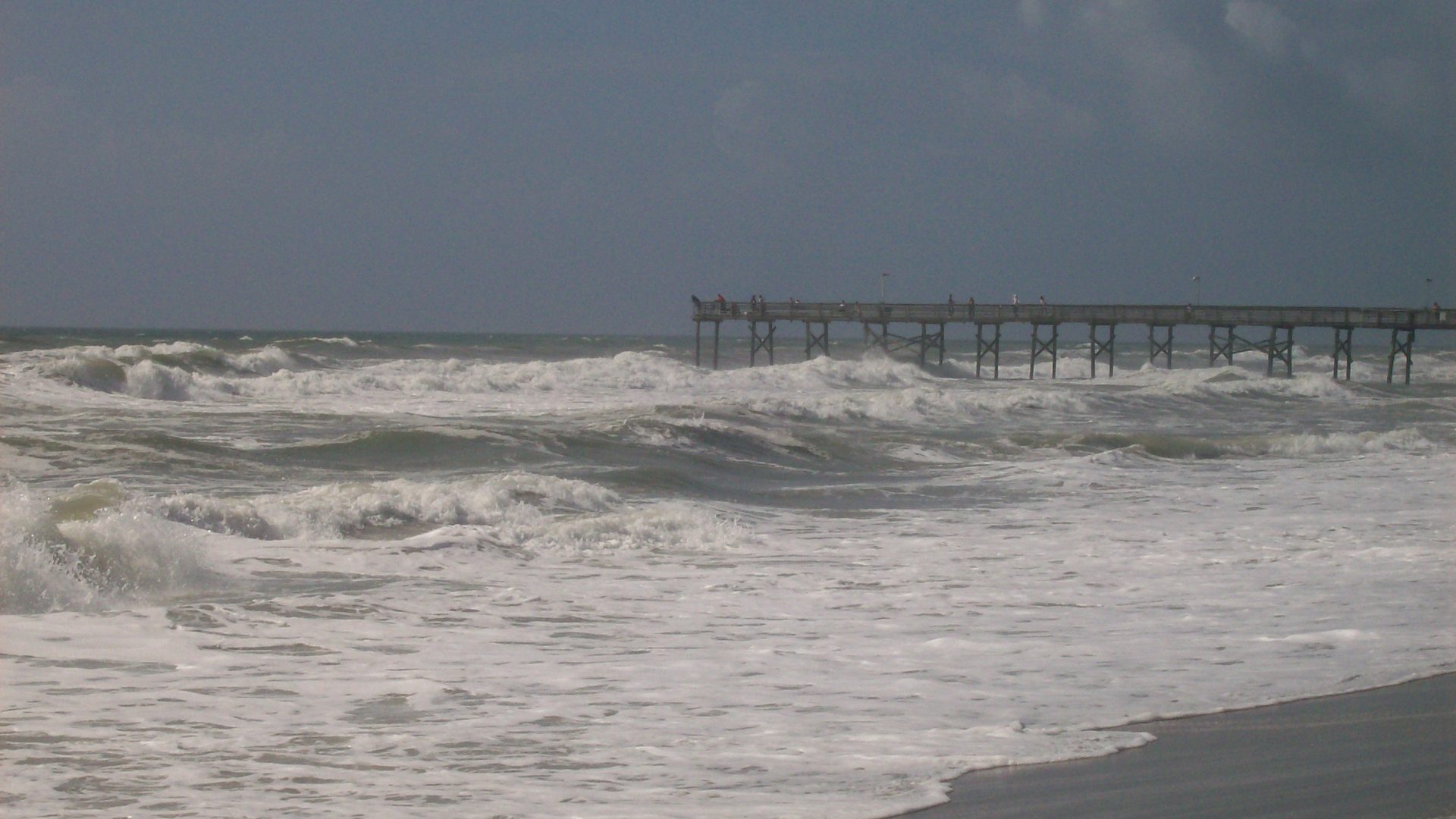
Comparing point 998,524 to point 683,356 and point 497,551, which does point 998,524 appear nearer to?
point 497,551

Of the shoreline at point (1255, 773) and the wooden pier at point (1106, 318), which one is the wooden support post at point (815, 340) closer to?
the wooden pier at point (1106, 318)

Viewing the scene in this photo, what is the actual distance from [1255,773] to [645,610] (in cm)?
490

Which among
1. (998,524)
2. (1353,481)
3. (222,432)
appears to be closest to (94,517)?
(998,524)

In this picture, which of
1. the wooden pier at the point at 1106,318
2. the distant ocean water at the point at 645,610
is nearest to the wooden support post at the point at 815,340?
the wooden pier at the point at 1106,318

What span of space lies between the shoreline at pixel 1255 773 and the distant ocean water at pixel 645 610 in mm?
228

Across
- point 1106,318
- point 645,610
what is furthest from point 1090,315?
point 645,610

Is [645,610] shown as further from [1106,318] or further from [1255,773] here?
[1106,318]

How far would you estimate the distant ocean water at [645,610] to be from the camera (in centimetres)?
609

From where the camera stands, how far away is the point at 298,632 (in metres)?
8.75

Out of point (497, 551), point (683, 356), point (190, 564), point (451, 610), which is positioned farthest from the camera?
point (683, 356)

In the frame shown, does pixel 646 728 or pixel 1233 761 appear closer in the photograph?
pixel 1233 761

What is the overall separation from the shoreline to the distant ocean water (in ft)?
0.75

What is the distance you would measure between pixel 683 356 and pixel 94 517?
239ft

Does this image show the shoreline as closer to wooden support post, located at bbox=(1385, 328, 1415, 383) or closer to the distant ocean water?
the distant ocean water
